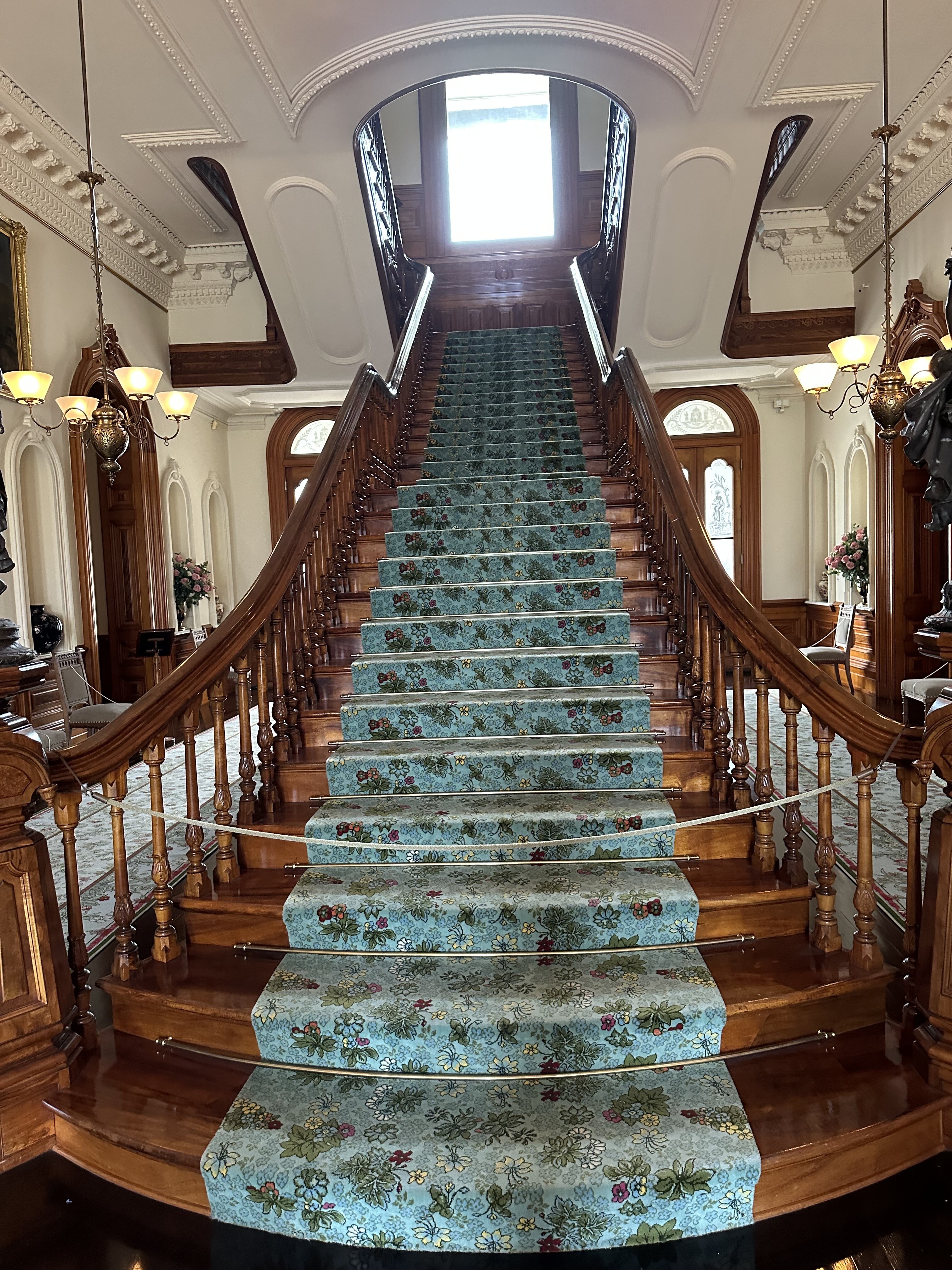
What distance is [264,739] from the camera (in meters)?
3.22

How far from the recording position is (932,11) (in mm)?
5492

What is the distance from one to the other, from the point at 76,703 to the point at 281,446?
5.80m

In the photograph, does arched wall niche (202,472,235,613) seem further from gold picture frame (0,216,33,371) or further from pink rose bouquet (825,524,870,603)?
pink rose bouquet (825,524,870,603)

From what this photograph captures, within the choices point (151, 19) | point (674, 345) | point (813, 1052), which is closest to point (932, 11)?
point (674, 345)

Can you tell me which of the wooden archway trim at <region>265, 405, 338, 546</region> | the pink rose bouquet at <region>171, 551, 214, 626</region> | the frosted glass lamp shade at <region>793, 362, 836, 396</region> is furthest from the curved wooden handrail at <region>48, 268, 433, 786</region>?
the wooden archway trim at <region>265, 405, 338, 546</region>

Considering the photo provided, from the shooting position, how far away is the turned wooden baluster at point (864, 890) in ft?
7.87

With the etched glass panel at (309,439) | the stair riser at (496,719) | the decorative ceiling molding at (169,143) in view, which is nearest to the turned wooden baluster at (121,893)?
the stair riser at (496,719)

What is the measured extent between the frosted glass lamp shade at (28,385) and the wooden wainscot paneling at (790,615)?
8.67 metres

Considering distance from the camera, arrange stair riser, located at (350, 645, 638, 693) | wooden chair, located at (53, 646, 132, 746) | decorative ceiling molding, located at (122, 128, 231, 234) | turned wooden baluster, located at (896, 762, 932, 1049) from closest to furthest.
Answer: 1. turned wooden baluster, located at (896, 762, 932, 1049)
2. stair riser, located at (350, 645, 638, 693)
3. wooden chair, located at (53, 646, 132, 746)
4. decorative ceiling molding, located at (122, 128, 231, 234)

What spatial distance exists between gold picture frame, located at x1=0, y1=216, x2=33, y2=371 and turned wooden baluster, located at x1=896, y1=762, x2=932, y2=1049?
249 inches

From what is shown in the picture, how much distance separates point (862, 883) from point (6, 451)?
607 centimetres

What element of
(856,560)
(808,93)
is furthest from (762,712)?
(856,560)

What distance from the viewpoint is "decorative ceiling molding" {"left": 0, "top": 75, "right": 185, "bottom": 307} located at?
6039mm

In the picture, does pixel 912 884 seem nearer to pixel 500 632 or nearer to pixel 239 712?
pixel 500 632
